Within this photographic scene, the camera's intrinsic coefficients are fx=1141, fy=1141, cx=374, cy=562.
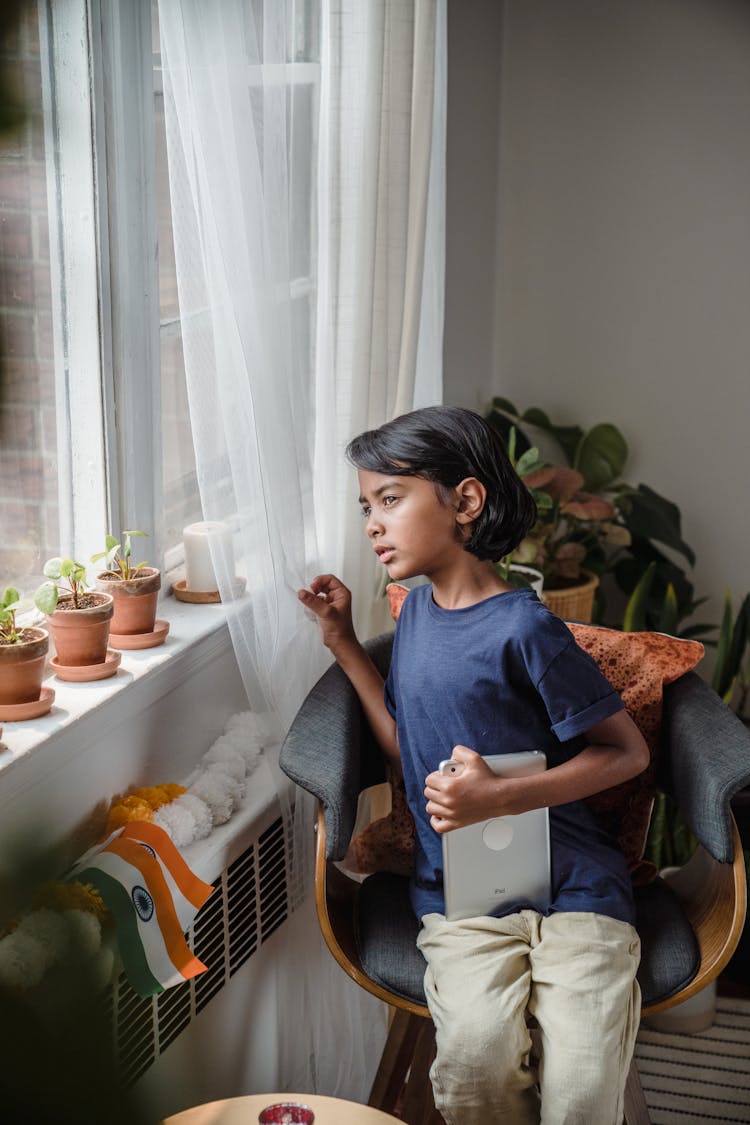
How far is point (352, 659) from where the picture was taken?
170 cm

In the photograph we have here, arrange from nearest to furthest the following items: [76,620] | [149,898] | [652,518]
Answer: [149,898] < [76,620] < [652,518]

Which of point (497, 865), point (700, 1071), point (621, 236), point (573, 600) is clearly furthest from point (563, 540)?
point (497, 865)

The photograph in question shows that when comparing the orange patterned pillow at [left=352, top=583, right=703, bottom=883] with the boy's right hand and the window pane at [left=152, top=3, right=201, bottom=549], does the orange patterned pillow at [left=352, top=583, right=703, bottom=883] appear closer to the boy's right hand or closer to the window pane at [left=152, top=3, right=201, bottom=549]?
the boy's right hand

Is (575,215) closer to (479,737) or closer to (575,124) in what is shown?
(575,124)

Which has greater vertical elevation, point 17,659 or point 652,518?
point 17,659

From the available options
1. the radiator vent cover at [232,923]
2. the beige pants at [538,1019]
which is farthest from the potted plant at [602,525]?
the beige pants at [538,1019]

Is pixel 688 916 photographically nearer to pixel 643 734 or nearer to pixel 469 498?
pixel 643 734

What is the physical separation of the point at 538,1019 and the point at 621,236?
2.24 meters

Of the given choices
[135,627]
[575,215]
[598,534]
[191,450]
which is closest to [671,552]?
[598,534]

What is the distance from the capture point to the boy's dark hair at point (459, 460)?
1514 mm

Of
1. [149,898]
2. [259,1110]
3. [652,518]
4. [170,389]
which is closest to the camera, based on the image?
Answer: [259,1110]

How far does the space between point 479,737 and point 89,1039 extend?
1.34m

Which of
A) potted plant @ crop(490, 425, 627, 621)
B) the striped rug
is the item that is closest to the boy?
the striped rug

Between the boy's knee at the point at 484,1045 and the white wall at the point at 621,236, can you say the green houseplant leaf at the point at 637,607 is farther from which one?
the boy's knee at the point at 484,1045
